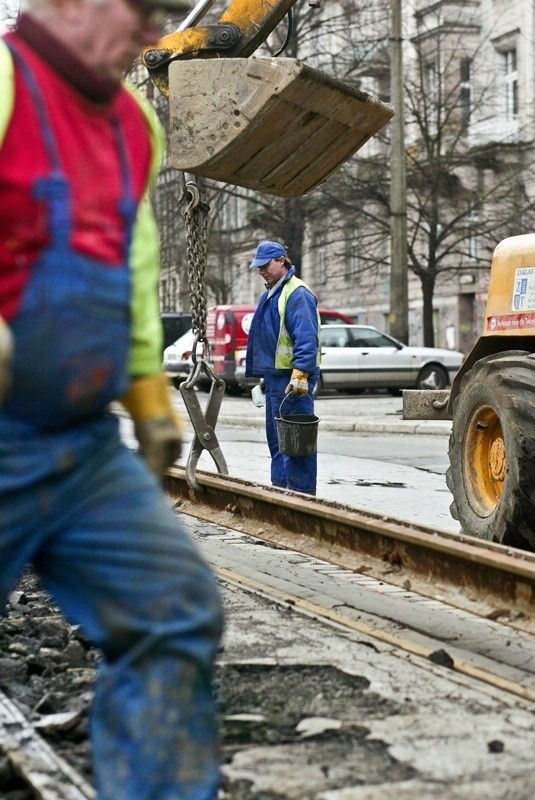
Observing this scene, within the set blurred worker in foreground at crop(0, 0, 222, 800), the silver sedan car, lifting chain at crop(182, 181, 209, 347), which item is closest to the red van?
the silver sedan car

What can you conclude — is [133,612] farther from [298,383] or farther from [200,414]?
[298,383]

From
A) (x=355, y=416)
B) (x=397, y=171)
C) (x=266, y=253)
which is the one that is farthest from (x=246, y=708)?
(x=397, y=171)

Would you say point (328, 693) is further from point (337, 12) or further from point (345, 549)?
point (337, 12)

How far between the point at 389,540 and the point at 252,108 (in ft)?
9.11

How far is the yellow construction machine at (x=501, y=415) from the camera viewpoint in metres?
7.61

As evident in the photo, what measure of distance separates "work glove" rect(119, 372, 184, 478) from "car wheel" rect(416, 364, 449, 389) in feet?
91.0

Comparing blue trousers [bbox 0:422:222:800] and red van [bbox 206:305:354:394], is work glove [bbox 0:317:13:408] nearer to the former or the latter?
blue trousers [bbox 0:422:222:800]

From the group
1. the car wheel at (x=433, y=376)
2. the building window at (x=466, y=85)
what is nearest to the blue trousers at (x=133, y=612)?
the car wheel at (x=433, y=376)

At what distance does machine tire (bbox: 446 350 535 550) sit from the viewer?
757 centimetres

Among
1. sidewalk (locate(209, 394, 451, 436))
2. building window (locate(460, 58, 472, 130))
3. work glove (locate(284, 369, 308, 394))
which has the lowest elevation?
sidewalk (locate(209, 394, 451, 436))

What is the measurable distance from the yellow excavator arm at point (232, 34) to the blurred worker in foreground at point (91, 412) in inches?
253

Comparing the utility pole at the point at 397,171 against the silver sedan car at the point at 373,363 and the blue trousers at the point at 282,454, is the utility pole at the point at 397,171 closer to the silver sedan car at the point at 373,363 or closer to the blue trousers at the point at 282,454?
the silver sedan car at the point at 373,363

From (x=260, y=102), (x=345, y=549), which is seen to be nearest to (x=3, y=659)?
(x=345, y=549)

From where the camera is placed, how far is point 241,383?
30297 millimetres
